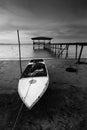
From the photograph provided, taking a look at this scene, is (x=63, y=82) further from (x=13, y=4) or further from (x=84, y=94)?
(x=13, y=4)

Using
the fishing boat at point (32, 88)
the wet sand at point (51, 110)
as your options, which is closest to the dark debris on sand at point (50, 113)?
the wet sand at point (51, 110)

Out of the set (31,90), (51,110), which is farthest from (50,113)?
(31,90)

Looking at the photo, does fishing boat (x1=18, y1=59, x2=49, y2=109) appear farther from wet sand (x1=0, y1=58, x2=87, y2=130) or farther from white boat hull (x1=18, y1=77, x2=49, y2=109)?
wet sand (x1=0, y1=58, x2=87, y2=130)

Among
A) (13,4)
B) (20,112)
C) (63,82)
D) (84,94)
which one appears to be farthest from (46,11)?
(20,112)

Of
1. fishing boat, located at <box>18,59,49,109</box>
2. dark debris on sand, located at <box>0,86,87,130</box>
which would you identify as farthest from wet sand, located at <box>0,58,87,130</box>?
fishing boat, located at <box>18,59,49,109</box>

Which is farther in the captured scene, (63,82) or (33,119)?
(63,82)

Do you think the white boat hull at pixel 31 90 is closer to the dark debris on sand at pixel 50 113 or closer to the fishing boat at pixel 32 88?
the fishing boat at pixel 32 88

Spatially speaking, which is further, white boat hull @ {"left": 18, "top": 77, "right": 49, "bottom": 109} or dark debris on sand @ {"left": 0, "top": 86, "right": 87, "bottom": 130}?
white boat hull @ {"left": 18, "top": 77, "right": 49, "bottom": 109}

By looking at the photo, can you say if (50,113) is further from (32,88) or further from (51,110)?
(32,88)

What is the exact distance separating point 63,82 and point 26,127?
4.22m

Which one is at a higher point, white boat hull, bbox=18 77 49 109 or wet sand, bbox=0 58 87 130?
white boat hull, bbox=18 77 49 109

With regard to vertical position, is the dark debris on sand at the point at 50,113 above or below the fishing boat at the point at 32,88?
below

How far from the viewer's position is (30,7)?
14711 mm

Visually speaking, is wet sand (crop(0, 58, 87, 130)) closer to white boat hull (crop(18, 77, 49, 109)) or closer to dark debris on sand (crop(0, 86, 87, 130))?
dark debris on sand (crop(0, 86, 87, 130))
